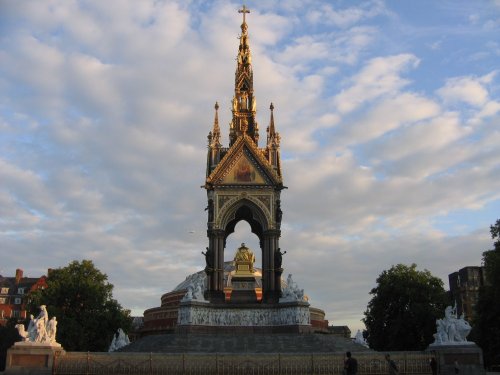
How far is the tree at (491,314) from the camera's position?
37.9 meters

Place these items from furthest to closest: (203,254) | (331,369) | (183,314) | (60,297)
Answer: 1. (60,297)
2. (203,254)
3. (183,314)
4. (331,369)

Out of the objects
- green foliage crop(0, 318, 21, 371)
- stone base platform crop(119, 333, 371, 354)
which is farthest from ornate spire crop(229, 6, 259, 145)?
green foliage crop(0, 318, 21, 371)

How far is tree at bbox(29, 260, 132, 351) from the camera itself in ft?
155

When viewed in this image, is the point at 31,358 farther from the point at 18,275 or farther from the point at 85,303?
the point at 18,275

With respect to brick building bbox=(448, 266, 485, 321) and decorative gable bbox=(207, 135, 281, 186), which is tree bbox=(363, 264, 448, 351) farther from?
brick building bbox=(448, 266, 485, 321)

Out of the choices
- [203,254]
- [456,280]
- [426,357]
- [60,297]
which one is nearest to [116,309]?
[60,297]

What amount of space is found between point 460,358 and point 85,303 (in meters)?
33.6

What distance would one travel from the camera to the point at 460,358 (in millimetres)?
26234

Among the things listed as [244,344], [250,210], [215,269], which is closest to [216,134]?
[250,210]

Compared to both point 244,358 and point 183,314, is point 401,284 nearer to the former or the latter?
point 183,314

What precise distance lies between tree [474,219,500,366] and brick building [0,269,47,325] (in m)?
55.7

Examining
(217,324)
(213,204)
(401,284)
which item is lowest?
(217,324)

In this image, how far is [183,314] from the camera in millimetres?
33719

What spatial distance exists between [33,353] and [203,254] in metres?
13.8
